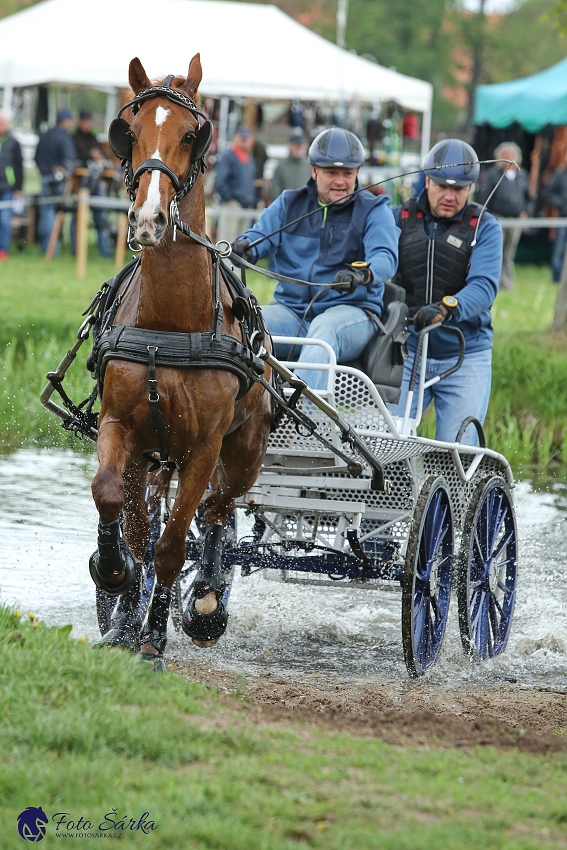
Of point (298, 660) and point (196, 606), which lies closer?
point (196, 606)

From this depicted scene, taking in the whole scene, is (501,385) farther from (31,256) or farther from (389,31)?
(389,31)

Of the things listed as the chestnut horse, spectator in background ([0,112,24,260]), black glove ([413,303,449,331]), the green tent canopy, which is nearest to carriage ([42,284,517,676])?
black glove ([413,303,449,331])

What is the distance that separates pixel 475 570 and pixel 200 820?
341 cm

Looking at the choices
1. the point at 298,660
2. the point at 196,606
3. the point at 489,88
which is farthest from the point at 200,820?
the point at 489,88

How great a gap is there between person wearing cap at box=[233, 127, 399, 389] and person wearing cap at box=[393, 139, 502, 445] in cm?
50

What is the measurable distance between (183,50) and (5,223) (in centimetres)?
427

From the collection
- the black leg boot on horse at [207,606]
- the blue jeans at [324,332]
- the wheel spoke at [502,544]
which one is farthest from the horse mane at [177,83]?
the wheel spoke at [502,544]

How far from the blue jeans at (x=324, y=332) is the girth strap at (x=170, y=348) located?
1.12m

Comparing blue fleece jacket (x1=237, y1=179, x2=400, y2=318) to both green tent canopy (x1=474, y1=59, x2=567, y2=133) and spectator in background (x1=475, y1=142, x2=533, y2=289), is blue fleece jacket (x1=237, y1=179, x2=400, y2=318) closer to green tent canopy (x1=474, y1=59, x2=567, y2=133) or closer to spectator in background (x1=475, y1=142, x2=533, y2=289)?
spectator in background (x1=475, y1=142, x2=533, y2=289)

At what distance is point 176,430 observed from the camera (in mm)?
4570

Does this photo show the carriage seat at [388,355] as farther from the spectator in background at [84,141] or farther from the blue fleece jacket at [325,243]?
the spectator in background at [84,141]

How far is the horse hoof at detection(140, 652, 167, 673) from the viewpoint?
4605mm

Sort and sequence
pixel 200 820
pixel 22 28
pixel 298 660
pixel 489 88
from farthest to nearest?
pixel 489 88
pixel 22 28
pixel 298 660
pixel 200 820

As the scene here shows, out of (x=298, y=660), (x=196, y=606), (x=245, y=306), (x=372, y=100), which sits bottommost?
(x=298, y=660)
